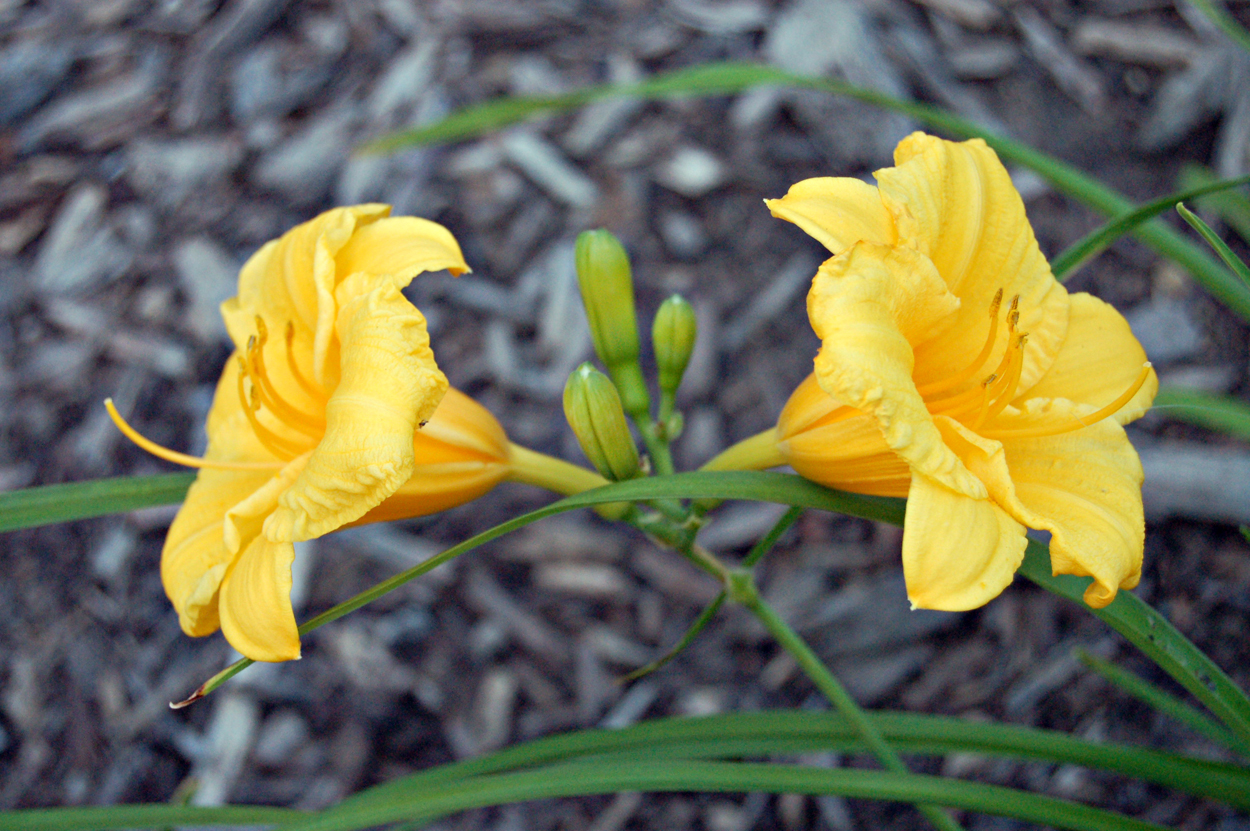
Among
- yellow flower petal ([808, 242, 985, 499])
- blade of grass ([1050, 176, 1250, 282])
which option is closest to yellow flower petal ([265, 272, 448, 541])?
yellow flower petal ([808, 242, 985, 499])

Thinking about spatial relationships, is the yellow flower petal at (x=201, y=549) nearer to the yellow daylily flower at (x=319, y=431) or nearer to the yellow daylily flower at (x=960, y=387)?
the yellow daylily flower at (x=319, y=431)

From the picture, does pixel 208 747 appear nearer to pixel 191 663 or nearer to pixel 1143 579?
pixel 191 663

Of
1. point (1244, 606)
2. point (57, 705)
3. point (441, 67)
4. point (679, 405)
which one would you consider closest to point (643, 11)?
point (441, 67)

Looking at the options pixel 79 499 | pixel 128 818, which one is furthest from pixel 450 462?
pixel 128 818

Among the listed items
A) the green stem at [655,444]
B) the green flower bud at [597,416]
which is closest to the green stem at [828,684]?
the green stem at [655,444]

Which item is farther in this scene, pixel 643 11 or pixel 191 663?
pixel 643 11

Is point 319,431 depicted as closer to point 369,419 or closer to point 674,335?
point 369,419

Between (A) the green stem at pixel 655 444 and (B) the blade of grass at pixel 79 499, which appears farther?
(A) the green stem at pixel 655 444
